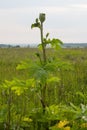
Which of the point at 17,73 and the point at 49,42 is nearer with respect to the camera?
the point at 49,42

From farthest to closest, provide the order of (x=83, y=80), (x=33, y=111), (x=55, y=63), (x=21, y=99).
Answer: (x=83, y=80), (x=21, y=99), (x=33, y=111), (x=55, y=63)

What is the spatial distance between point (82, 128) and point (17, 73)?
742cm

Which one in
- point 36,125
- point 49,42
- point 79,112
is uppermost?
point 49,42

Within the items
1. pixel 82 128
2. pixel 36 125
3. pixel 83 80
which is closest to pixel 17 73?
pixel 83 80

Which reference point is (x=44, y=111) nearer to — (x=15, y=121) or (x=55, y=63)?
(x=15, y=121)

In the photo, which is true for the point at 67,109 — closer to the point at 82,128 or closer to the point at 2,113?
the point at 82,128

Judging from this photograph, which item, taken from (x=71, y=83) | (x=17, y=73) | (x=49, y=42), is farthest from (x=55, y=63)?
(x=17, y=73)

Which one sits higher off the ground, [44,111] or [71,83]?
[44,111]

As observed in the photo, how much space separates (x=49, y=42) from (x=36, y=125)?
0.76 metres

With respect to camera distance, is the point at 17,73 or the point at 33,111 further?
the point at 17,73

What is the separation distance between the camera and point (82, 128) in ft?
8.01

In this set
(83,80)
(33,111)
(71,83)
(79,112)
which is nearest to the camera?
(79,112)

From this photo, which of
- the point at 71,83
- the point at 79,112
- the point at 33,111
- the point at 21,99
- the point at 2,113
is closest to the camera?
the point at 79,112

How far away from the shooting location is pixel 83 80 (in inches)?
313
